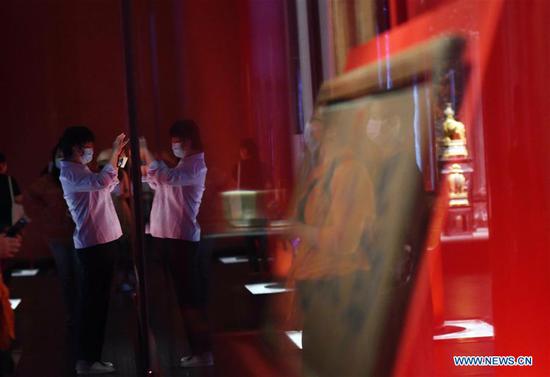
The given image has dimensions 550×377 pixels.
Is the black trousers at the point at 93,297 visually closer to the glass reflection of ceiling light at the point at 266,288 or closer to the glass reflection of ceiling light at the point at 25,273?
the glass reflection of ceiling light at the point at 25,273

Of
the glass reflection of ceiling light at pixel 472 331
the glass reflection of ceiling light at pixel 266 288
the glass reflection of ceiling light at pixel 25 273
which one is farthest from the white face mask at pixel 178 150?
the glass reflection of ceiling light at pixel 472 331

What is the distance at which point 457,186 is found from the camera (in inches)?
112

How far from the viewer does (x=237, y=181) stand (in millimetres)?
2855

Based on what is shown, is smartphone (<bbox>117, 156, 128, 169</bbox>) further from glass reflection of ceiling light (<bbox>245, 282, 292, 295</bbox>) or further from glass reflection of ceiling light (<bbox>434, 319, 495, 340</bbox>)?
glass reflection of ceiling light (<bbox>434, 319, 495, 340</bbox>)

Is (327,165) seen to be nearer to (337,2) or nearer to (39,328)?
(337,2)

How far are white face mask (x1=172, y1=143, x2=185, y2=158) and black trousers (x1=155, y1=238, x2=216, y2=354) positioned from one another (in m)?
0.28

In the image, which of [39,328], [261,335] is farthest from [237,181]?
[39,328]

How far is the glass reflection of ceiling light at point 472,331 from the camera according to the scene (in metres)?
2.86

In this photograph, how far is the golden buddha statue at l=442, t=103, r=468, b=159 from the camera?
283cm

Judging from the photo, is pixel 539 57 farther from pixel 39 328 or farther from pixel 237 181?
pixel 39 328

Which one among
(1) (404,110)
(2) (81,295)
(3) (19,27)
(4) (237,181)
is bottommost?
(2) (81,295)

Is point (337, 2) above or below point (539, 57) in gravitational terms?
above

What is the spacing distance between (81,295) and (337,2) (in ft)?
4.15

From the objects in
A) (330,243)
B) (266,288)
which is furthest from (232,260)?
(330,243)
